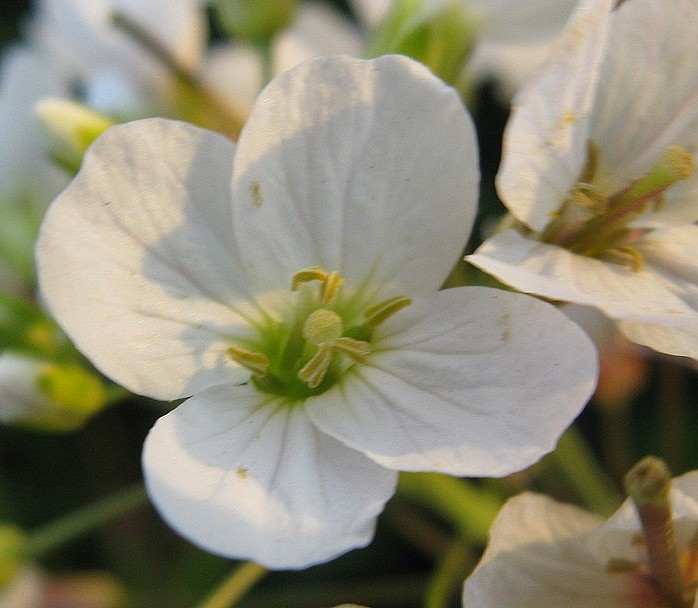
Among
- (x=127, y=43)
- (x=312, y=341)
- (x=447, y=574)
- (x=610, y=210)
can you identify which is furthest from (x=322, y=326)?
(x=127, y=43)

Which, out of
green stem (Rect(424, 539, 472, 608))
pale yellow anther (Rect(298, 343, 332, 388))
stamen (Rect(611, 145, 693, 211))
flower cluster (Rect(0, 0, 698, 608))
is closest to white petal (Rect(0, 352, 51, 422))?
flower cluster (Rect(0, 0, 698, 608))

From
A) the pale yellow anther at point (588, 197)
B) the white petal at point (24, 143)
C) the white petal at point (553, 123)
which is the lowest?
the white petal at point (24, 143)

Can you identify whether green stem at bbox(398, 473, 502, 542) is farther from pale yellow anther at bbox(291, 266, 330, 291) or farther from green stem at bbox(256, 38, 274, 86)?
green stem at bbox(256, 38, 274, 86)

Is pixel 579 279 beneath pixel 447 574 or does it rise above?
above

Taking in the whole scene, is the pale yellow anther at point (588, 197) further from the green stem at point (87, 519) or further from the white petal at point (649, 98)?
the green stem at point (87, 519)

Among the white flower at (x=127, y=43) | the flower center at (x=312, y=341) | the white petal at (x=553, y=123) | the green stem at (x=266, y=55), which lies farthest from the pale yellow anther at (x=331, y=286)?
the white flower at (x=127, y=43)

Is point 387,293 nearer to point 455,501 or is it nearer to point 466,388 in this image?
point 466,388

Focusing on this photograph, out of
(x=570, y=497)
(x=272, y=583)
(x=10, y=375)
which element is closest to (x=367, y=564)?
(x=272, y=583)
